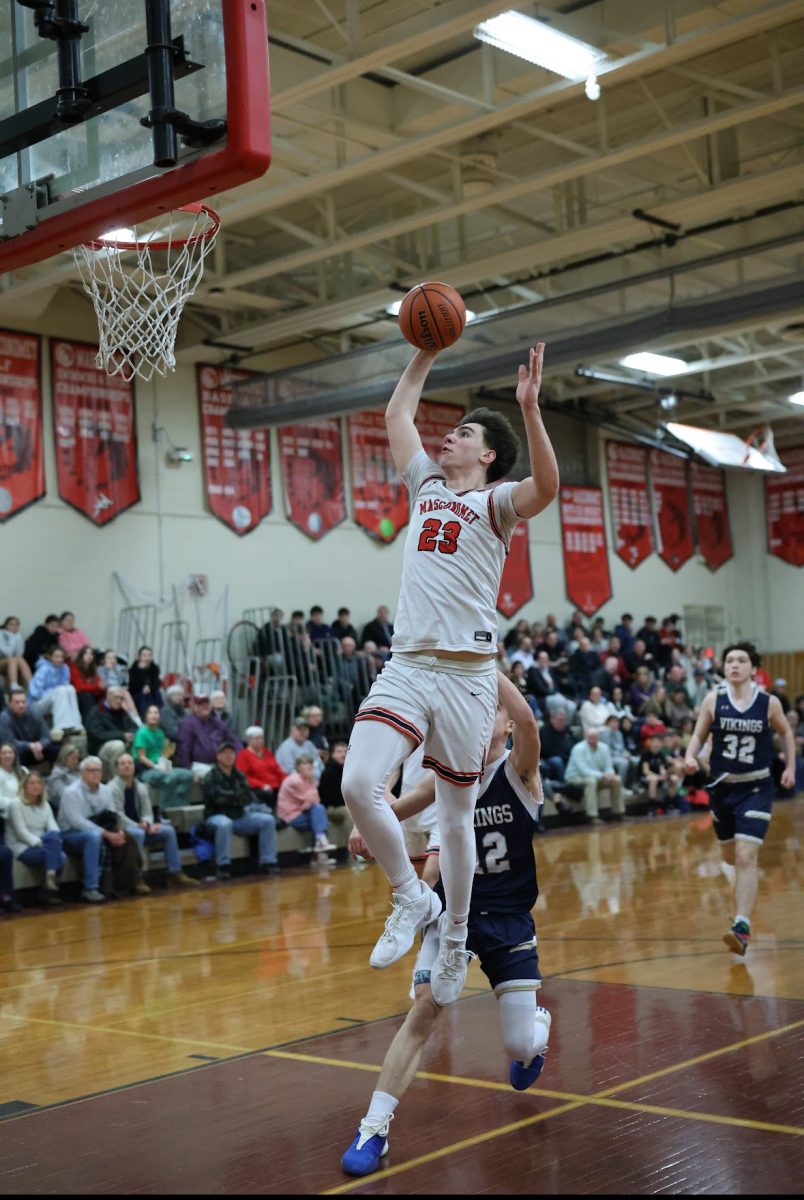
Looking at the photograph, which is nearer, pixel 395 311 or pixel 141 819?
pixel 141 819

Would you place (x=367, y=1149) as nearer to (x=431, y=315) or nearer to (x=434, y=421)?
→ (x=431, y=315)

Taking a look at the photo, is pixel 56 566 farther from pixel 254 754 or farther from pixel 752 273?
pixel 752 273

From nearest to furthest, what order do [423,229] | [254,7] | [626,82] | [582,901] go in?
1. [254,7]
2. [582,901]
3. [626,82]
4. [423,229]

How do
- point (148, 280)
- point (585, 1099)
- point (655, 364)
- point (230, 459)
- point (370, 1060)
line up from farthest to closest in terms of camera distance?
point (655, 364) → point (230, 459) → point (148, 280) → point (370, 1060) → point (585, 1099)

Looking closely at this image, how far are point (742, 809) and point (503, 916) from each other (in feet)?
12.1

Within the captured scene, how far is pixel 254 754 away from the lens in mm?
14523

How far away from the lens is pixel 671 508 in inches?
1041

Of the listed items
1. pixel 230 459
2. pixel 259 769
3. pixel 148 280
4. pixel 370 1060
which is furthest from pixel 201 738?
pixel 370 1060

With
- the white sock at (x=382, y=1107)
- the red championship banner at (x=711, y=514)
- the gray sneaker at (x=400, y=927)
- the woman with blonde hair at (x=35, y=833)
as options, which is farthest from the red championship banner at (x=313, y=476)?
the white sock at (x=382, y=1107)

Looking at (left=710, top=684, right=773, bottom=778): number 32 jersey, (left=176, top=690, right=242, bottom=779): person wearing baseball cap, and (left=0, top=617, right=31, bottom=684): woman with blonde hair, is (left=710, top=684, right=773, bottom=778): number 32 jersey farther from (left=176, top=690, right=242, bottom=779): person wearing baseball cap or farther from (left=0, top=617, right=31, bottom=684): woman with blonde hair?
(left=0, top=617, right=31, bottom=684): woman with blonde hair

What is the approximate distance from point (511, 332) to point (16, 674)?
707 centimetres

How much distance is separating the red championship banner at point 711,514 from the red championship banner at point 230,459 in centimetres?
1107

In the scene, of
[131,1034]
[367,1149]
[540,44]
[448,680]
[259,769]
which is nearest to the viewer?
[367,1149]

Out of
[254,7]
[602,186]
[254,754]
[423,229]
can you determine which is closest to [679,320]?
[602,186]
